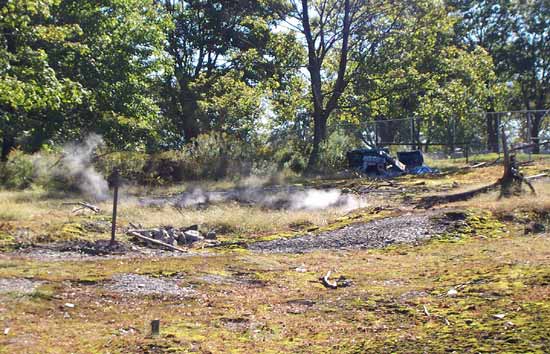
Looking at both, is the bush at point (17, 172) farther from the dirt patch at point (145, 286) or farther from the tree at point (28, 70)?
the dirt patch at point (145, 286)

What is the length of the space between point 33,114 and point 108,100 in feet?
8.96

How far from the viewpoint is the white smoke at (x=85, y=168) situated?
69.7 ft

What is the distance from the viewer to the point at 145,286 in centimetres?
851

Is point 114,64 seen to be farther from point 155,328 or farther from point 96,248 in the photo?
point 155,328

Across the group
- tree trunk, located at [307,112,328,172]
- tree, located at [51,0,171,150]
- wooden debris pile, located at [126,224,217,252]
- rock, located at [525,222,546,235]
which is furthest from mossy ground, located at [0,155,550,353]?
tree trunk, located at [307,112,328,172]

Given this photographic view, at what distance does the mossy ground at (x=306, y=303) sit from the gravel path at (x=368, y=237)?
0.42 metres

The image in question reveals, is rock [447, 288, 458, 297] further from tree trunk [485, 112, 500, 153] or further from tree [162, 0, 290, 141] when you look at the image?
tree [162, 0, 290, 141]

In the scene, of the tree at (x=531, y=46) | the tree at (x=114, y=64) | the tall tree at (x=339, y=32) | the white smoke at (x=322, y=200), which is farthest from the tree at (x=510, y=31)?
the white smoke at (x=322, y=200)

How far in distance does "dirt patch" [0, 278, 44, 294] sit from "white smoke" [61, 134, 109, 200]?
11.2 metres

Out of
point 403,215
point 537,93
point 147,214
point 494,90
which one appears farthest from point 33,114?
point 537,93

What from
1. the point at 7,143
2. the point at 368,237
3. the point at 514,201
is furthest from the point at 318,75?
the point at 368,237

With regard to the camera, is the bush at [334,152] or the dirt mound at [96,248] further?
the bush at [334,152]

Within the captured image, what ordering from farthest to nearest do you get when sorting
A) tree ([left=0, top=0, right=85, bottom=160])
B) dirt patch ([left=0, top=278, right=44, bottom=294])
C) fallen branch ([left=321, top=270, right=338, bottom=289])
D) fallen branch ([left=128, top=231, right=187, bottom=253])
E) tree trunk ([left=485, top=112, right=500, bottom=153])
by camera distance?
tree trunk ([left=485, top=112, right=500, bottom=153])
tree ([left=0, top=0, right=85, bottom=160])
fallen branch ([left=128, top=231, right=187, bottom=253])
fallen branch ([left=321, top=270, right=338, bottom=289])
dirt patch ([left=0, top=278, right=44, bottom=294])

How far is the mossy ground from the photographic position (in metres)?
5.57
